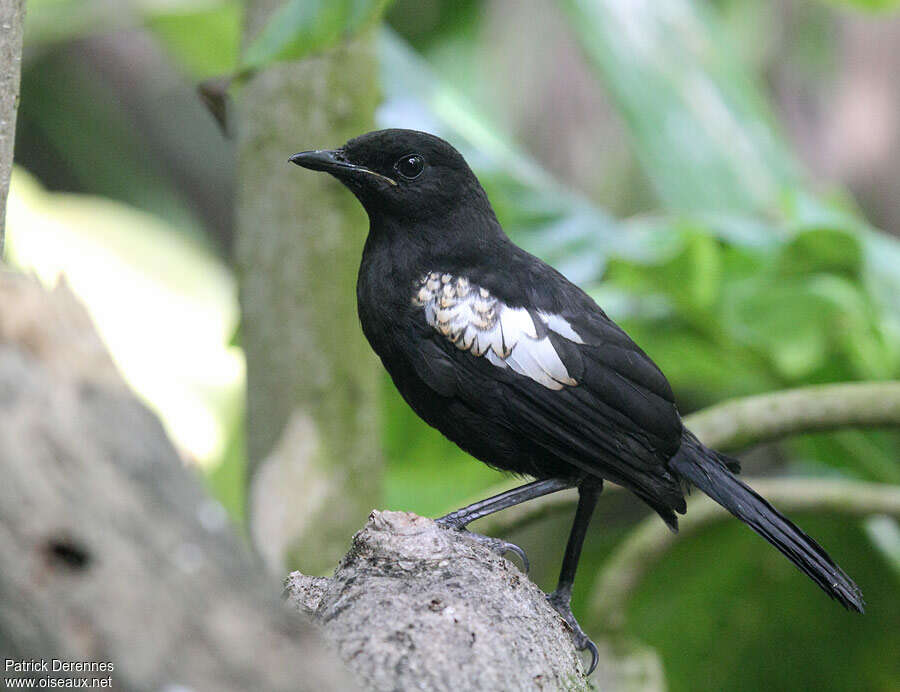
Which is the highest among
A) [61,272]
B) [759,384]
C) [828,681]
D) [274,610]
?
[61,272]

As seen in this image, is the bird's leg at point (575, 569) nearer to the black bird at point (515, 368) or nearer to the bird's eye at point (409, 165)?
the black bird at point (515, 368)

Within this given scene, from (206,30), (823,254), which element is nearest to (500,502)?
(823,254)

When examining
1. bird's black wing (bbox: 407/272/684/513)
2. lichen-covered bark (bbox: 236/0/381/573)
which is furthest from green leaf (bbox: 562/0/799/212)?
bird's black wing (bbox: 407/272/684/513)

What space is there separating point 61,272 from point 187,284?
6.19m

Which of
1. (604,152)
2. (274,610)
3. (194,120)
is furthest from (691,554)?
(194,120)

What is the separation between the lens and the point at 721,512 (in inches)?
135

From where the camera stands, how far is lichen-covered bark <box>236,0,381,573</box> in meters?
3.37

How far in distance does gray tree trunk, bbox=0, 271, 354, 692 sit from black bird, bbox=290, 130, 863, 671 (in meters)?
1.09

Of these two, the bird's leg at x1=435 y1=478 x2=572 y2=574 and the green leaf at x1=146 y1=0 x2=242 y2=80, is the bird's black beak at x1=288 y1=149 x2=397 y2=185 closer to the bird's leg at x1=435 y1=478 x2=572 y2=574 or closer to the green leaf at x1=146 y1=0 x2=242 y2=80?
the bird's leg at x1=435 y1=478 x2=572 y2=574

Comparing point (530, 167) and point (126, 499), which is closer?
point (126, 499)

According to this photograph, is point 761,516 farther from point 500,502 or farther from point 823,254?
point 823,254

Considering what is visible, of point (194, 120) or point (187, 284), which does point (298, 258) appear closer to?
point (187, 284)

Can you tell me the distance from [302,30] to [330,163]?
0.33 m

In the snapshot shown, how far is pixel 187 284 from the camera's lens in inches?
287
